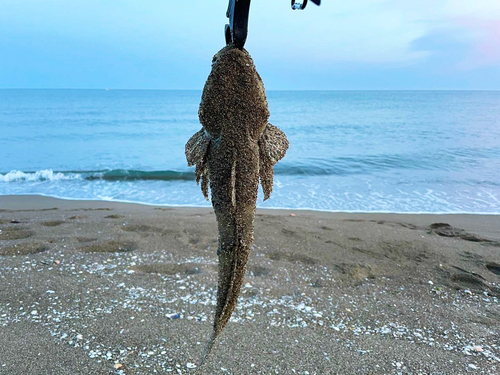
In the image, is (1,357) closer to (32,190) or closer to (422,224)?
(422,224)

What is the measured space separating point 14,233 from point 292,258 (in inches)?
194

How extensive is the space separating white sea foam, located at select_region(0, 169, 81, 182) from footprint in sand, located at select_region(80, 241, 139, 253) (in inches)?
350

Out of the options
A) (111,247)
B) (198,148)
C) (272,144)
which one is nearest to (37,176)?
(111,247)

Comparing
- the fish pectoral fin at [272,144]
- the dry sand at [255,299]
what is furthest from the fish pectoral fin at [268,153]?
the dry sand at [255,299]

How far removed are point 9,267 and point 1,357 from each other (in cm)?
208

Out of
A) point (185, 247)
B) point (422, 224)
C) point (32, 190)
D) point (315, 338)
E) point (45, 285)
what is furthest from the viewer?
point (32, 190)

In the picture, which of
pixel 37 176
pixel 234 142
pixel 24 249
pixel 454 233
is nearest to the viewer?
pixel 234 142

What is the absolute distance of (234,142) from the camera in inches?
76.9

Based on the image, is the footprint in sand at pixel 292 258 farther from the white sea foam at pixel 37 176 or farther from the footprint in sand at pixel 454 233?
the white sea foam at pixel 37 176

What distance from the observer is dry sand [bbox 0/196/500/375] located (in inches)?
156

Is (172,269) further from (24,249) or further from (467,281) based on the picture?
(467,281)

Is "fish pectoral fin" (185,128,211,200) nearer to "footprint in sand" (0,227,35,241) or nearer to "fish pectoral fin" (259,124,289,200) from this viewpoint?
"fish pectoral fin" (259,124,289,200)

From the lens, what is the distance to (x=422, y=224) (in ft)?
29.5

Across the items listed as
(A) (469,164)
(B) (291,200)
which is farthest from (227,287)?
(A) (469,164)
